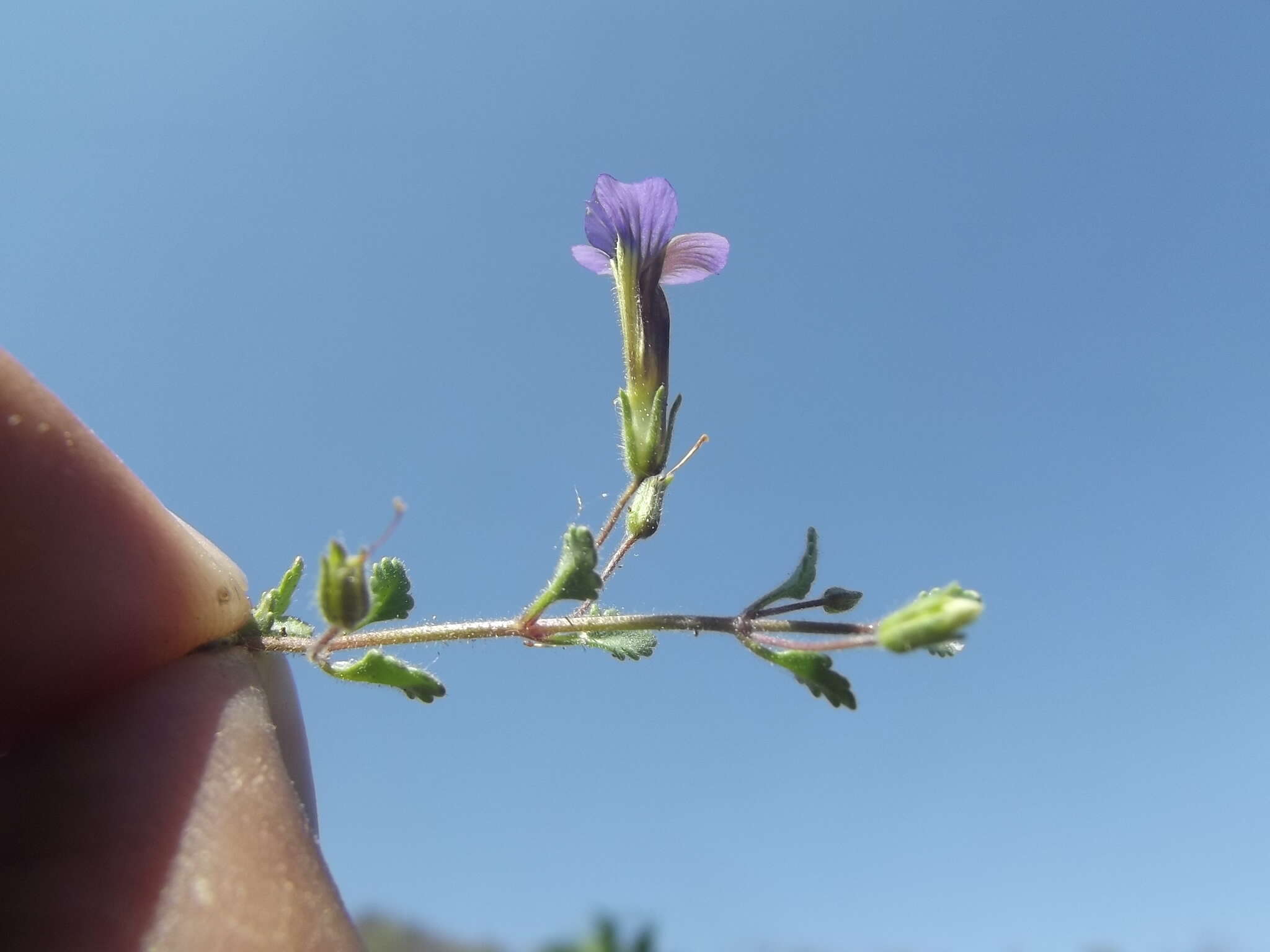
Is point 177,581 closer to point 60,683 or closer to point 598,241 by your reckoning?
point 60,683

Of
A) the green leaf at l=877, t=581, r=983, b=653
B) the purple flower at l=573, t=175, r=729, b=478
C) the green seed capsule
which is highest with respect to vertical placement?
the purple flower at l=573, t=175, r=729, b=478

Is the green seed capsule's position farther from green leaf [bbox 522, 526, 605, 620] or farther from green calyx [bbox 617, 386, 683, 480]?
green leaf [bbox 522, 526, 605, 620]

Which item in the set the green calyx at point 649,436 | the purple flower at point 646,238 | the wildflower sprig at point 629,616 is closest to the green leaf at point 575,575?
the wildflower sprig at point 629,616

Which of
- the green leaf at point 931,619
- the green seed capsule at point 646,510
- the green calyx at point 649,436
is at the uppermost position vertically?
the green calyx at point 649,436

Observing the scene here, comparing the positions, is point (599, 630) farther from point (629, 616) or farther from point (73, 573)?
point (73, 573)

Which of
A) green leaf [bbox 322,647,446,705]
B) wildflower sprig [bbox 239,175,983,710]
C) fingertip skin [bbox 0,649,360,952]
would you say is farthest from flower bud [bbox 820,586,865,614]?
fingertip skin [bbox 0,649,360,952]

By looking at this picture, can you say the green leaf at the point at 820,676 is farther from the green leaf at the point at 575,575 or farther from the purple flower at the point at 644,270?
the purple flower at the point at 644,270
